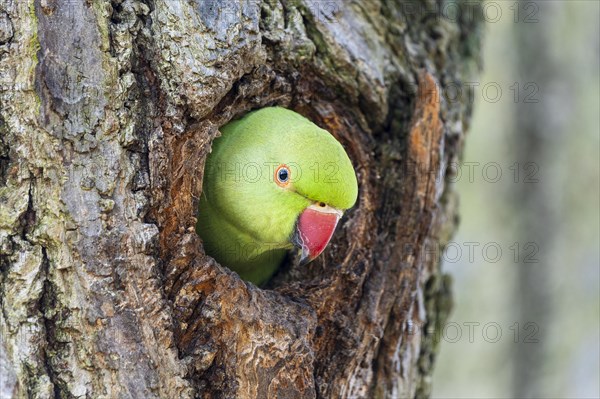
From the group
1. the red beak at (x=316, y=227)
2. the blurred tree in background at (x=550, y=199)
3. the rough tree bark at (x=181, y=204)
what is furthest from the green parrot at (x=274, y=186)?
the blurred tree in background at (x=550, y=199)

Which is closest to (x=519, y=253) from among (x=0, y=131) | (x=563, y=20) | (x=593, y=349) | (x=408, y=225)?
(x=593, y=349)

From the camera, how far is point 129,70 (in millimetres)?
2771

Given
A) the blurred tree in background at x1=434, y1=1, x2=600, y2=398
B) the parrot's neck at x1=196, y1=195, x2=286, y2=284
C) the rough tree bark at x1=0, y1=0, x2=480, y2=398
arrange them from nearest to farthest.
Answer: the rough tree bark at x1=0, y1=0, x2=480, y2=398
the parrot's neck at x1=196, y1=195, x2=286, y2=284
the blurred tree in background at x1=434, y1=1, x2=600, y2=398

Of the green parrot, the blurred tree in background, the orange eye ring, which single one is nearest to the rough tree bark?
the green parrot

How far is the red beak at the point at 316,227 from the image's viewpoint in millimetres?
3277

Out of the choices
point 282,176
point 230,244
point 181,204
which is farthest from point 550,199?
point 181,204

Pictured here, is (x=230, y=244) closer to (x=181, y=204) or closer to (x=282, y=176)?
(x=282, y=176)

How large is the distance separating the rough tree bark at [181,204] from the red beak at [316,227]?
0.70ft

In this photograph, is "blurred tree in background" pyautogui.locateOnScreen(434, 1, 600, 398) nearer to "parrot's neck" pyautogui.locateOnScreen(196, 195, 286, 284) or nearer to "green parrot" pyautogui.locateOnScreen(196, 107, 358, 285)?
"parrot's neck" pyautogui.locateOnScreen(196, 195, 286, 284)

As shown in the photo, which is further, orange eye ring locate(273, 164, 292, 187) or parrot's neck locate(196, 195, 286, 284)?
parrot's neck locate(196, 195, 286, 284)

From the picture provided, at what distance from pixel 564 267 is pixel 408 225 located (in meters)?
4.83

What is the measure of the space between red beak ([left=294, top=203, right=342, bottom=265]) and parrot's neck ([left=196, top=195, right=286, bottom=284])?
0.36 metres

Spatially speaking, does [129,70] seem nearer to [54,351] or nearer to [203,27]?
[203,27]

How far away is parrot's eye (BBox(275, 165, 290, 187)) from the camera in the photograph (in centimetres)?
329
